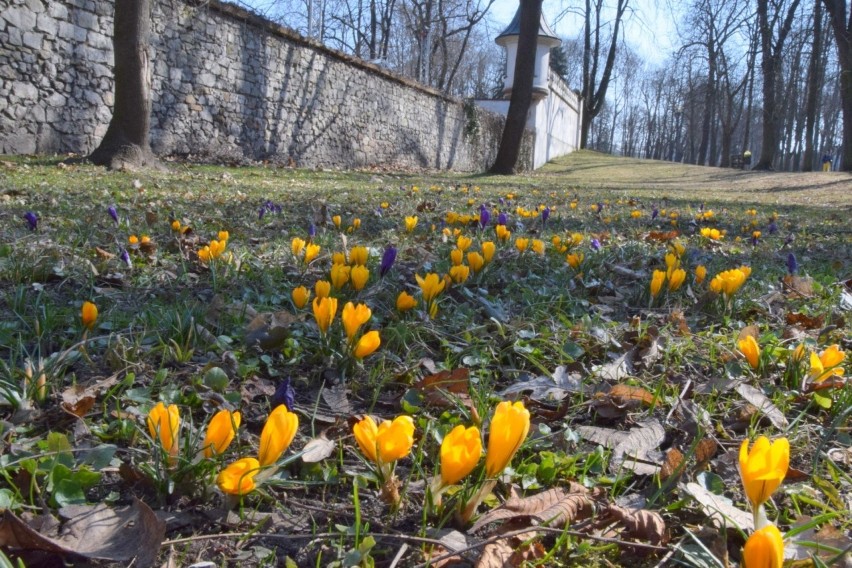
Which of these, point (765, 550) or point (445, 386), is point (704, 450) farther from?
point (445, 386)

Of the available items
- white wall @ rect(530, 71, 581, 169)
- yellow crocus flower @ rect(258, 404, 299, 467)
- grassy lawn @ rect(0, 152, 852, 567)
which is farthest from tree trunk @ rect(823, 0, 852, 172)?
yellow crocus flower @ rect(258, 404, 299, 467)

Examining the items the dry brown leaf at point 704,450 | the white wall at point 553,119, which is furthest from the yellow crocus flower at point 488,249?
the white wall at point 553,119

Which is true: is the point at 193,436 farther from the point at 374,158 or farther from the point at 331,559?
the point at 374,158

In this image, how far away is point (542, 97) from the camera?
103ft

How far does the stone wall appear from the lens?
29.2 ft

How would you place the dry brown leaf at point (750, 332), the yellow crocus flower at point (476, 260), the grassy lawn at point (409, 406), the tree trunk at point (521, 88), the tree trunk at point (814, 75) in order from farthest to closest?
the tree trunk at point (814, 75), the tree trunk at point (521, 88), the yellow crocus flower at point (476, 260), the dry brown leaf at point (750, 332), the grassy lawn at point (409, 406)

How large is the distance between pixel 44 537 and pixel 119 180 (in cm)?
625

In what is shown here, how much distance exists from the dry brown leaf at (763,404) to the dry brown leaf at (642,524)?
1.94 ft

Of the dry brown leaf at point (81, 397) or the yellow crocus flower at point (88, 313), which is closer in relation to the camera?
the dry brown leaf at point (81, 397)

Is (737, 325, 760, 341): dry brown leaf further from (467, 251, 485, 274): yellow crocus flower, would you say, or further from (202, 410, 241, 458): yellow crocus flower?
(202, 410, 241, 458): yellow crocus flower

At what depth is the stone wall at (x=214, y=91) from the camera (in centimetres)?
891

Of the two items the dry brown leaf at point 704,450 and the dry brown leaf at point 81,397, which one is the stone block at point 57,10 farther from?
the dry brown leaf at point 704,450

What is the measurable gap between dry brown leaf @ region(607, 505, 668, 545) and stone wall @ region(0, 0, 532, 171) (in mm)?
10093

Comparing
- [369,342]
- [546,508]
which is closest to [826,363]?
[546,508]
